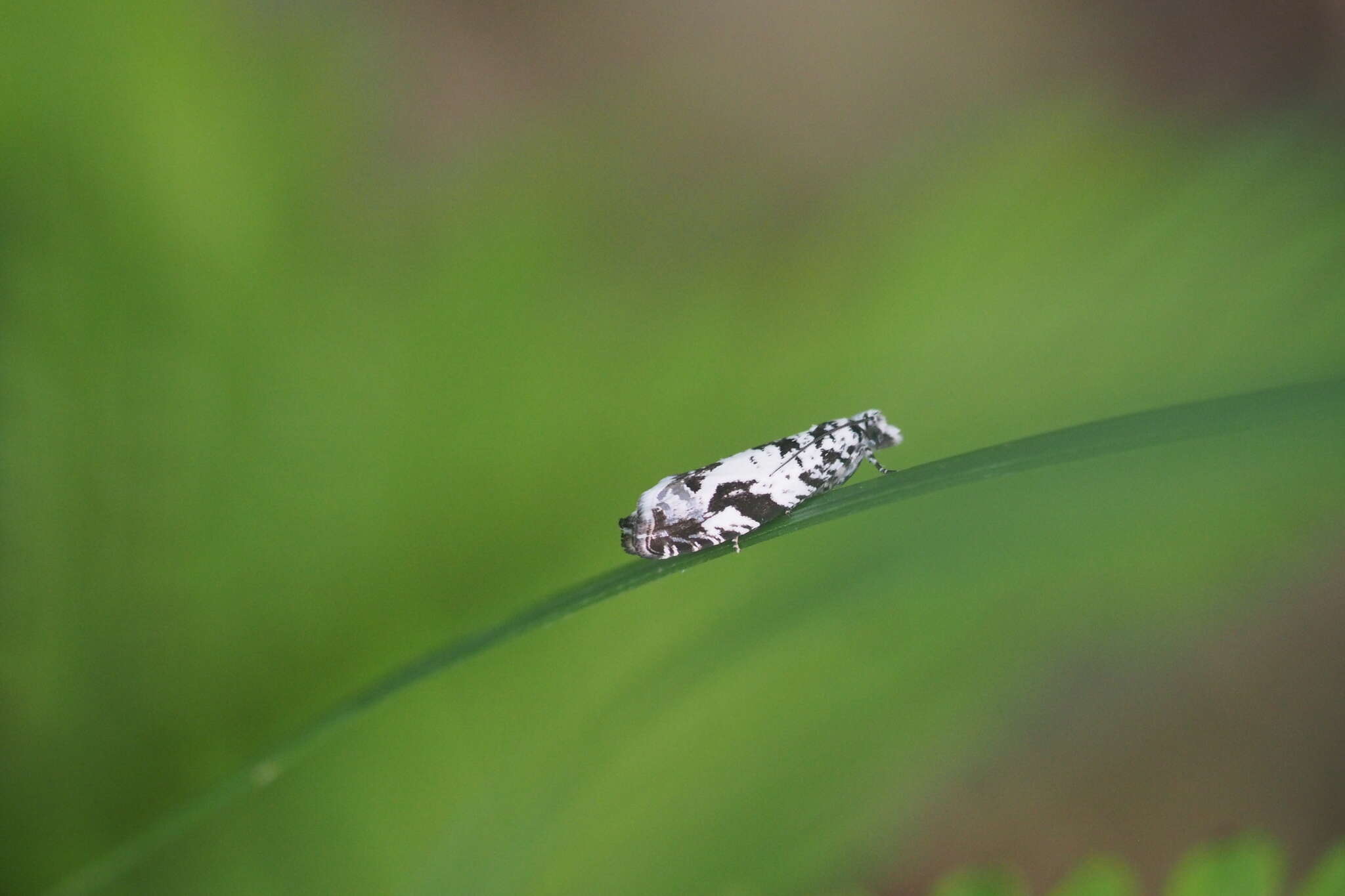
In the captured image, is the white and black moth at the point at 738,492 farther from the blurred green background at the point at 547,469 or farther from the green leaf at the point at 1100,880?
the green leaf at the point at 1100,880

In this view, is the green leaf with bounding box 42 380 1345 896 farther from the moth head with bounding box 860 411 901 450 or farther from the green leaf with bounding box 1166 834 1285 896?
the moth head with bounding box 860 411 901 450

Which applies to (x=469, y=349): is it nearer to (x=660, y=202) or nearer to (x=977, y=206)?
(x=660, y=202)

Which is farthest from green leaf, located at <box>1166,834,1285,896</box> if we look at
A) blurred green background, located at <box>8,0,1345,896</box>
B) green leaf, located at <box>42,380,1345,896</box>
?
blurred green background, located at <box>8,0,1345,896</box>

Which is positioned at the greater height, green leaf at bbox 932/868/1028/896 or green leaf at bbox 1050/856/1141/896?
green leaf at bbox 932/868/1028/896

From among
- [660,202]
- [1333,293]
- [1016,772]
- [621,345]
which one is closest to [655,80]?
[660,202]

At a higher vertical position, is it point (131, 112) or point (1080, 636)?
point (131, 112)

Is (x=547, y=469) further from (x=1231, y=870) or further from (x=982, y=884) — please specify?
(x=1231, y=870)
